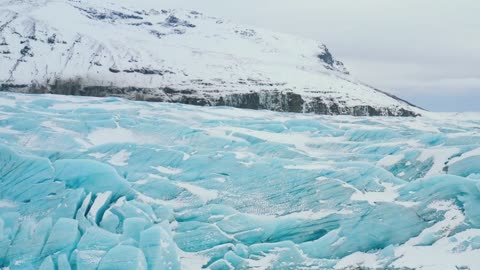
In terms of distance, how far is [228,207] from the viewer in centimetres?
1048

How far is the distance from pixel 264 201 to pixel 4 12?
123m

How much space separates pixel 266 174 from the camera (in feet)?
39.2

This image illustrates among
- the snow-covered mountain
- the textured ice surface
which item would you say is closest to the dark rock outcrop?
the snow-covered mountain

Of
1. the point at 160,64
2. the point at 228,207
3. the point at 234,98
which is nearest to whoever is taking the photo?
the point at 228,207

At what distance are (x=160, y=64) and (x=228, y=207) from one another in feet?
326

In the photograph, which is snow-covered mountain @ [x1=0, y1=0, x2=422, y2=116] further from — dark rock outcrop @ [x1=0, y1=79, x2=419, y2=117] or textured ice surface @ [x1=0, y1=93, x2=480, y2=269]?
textured ice surface @ [x1=0, y1=93, x2=480, y2=269]

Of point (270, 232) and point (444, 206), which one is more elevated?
point (444, 206)

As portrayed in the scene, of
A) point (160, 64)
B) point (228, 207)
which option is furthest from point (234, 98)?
point (228, 207)

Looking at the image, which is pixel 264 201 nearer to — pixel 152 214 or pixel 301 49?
pixel 152 214

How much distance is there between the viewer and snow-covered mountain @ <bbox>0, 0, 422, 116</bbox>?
92.9m

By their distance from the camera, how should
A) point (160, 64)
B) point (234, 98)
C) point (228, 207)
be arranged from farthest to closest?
1. point (160, 64)
2. point (234, 98)
3. point (228, 207)

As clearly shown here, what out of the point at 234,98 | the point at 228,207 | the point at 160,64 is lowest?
the point at 234,98

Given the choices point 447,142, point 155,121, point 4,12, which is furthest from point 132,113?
point 4,12

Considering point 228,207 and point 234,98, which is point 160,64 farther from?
point 228,207
